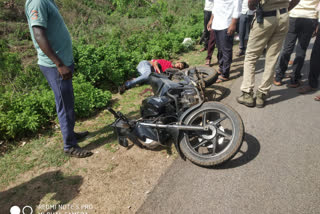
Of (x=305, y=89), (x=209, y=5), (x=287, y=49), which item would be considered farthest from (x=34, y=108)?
(x=209, y=5)

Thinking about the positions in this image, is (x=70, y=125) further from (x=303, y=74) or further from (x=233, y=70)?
(x=303, y=74)

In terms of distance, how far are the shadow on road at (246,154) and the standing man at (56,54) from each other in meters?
2.09

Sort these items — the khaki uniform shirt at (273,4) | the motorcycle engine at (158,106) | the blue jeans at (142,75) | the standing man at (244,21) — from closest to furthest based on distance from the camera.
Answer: the motorcycle engine at (158,106) < the khaki uniform shirt at (273,4) < the blue jeans at (142,75) < the standing man at (244,21)

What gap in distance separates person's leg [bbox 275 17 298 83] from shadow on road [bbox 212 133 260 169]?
237cm

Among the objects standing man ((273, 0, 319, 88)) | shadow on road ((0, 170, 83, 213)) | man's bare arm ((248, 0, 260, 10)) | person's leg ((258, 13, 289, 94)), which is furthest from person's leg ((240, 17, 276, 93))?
shadow on road ((0, 170, 83, 213))

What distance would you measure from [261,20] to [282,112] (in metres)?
1.68

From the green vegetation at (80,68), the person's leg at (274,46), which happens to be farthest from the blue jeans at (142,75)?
the person's leg at (274,46)

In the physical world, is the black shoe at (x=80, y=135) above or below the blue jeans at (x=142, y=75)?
below

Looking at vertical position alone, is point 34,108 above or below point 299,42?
below

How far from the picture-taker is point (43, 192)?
272 cm

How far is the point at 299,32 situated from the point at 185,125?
354cm

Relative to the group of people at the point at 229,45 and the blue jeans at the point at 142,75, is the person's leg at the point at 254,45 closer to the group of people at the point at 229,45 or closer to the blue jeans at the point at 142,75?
the group of people at the point at 229,45

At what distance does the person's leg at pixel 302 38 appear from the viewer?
13.8ft

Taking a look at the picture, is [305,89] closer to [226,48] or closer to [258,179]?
[226,48]
